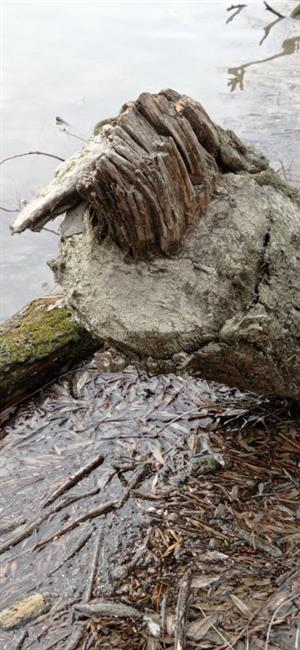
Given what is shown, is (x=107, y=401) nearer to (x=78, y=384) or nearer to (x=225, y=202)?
(x=78, y=384)

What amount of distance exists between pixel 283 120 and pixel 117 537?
7732 millimetres

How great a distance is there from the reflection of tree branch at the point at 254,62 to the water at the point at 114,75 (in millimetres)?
21

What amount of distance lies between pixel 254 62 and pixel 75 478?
10535mm

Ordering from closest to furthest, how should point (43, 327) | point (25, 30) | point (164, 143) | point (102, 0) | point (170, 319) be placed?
point (164, 143) → point (170, 319) → point (43, 327) → point (25, 30) → point (102, 0)

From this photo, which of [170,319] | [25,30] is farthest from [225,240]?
[25,30]

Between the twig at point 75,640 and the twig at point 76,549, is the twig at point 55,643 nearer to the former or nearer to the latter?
the twig at point 75,640

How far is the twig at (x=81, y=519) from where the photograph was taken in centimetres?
322

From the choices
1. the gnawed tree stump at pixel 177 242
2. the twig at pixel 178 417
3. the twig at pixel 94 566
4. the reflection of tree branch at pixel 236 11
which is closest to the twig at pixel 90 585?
the twig at pixel 94 566

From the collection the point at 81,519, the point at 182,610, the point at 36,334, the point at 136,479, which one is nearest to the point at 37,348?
the point at 36,334

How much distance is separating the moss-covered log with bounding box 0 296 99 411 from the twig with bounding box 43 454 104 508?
907 millimetres

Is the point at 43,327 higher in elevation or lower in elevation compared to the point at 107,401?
higher

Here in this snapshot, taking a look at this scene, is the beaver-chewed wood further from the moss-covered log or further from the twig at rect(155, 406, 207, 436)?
the moss-covered log

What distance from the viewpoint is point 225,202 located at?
2.89 metres

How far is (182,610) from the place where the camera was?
279 cm
